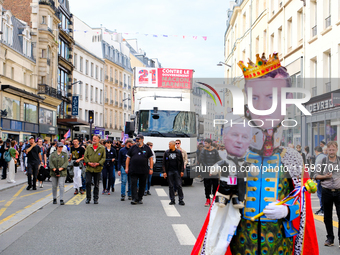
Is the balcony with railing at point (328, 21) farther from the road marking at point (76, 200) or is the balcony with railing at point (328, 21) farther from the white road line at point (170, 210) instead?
the road marking at point (76, 200)

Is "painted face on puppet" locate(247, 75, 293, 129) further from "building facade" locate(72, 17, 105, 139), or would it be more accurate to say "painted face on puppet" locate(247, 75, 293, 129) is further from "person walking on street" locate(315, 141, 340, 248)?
"building facade" locate(72, 17, 105, 139)

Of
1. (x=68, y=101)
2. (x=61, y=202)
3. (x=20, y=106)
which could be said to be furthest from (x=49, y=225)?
(x=68, y=101)

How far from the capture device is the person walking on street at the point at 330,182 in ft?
23.2

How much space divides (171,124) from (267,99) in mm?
13905

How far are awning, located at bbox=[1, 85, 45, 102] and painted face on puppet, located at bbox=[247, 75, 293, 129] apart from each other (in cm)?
2878

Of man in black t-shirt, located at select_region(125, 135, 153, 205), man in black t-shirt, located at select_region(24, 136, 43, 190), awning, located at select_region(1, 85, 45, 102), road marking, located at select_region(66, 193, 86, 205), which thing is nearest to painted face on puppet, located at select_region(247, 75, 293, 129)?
man in black t-shirt, located at select_region(125, 135, 153, 205)

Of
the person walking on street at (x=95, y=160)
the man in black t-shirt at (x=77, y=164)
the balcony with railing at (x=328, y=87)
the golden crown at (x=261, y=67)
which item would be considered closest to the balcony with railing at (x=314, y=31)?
the balcony with railing at (x=328, y=87)

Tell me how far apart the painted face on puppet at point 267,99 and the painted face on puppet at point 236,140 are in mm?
170

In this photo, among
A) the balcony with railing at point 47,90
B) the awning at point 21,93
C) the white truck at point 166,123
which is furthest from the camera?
the balcony with railing at point 47,90

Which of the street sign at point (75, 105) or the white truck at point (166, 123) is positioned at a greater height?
the street sign at point (75, 105)

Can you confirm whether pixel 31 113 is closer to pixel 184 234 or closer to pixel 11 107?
pixel 11 107

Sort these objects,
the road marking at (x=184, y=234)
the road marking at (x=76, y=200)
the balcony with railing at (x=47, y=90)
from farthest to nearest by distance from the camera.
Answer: the balcony with railing at (x=47, y=90) < the road marking at (x=76, y=200) < the road marking at (x=184, y=234)

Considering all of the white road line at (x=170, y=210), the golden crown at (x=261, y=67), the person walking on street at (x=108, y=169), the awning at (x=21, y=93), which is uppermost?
the awning at (x=21, y=93)

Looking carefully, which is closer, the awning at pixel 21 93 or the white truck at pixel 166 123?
the white truck at pixel 166 123
